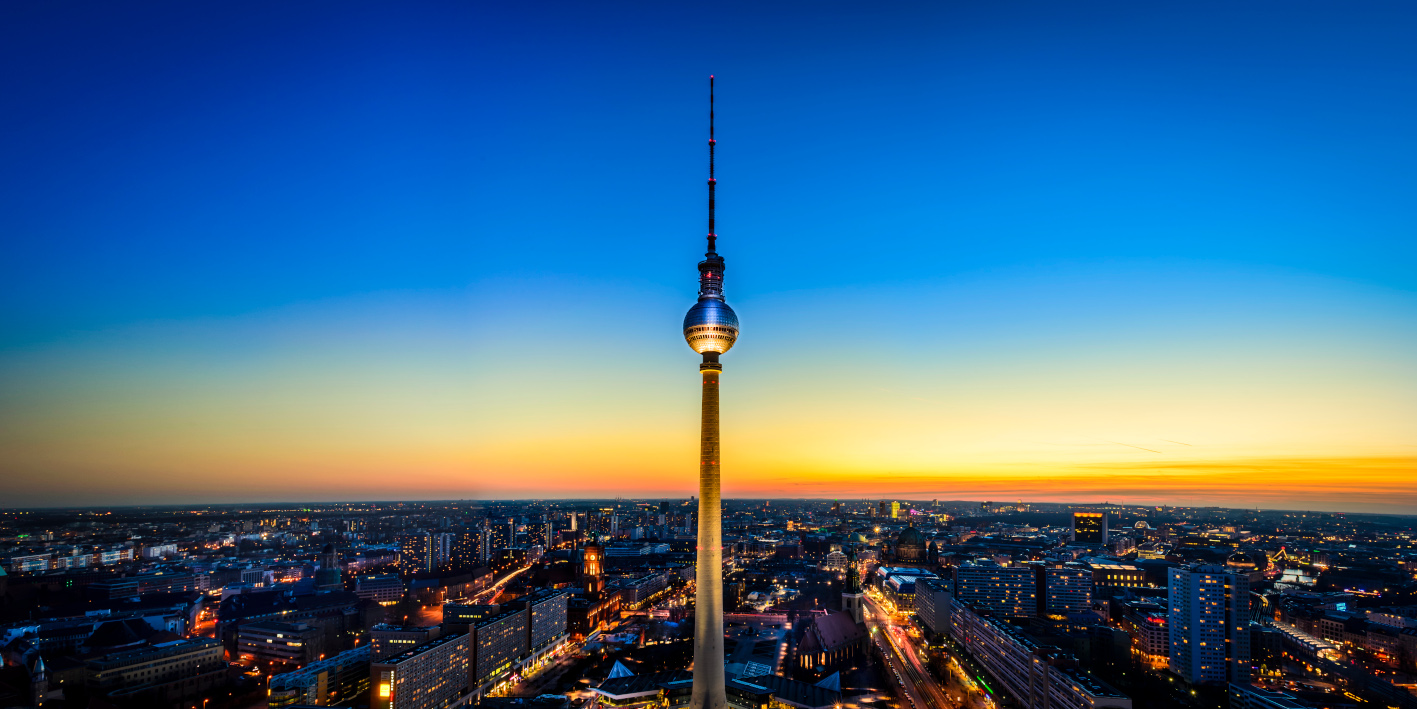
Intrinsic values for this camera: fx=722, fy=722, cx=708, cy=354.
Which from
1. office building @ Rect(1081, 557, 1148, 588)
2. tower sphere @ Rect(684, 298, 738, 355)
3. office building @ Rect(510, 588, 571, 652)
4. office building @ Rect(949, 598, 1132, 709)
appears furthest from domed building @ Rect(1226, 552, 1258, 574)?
tower sphere @ Rect(684, 298, 738, 355)

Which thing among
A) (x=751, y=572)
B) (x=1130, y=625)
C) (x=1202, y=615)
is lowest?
(x=751, y=572)

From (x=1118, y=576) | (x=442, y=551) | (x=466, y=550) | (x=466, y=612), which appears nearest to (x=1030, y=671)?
(x=466, y=612)

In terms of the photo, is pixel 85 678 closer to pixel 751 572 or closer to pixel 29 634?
pixel 29 634

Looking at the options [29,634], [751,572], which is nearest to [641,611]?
[751,572]

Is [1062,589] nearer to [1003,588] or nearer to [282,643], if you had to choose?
[1003,588]

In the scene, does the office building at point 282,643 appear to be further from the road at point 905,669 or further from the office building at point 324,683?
the road at point 905,669
